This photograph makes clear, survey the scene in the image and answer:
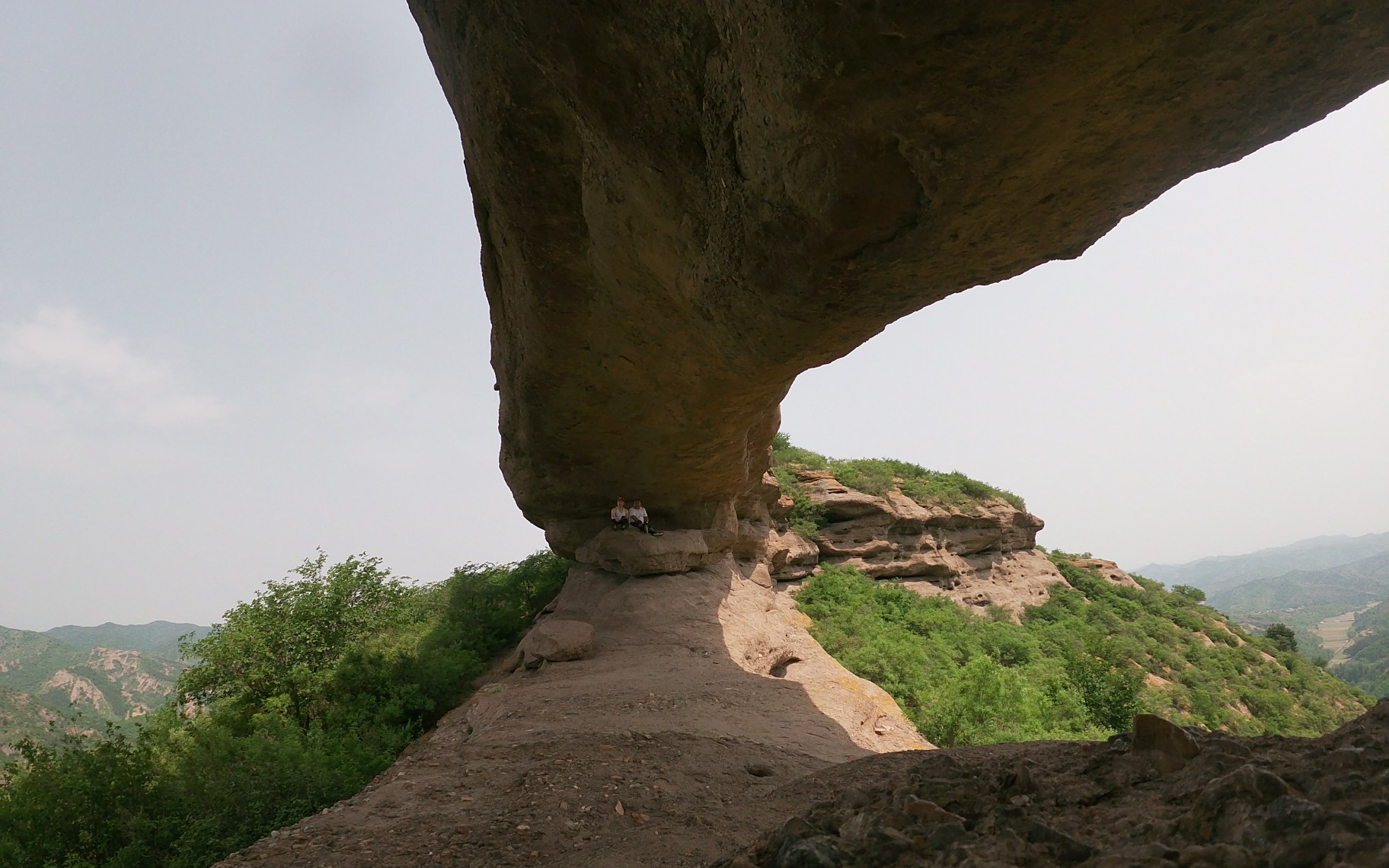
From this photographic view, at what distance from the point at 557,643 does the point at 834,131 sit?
271 inches

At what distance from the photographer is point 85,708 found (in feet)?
139

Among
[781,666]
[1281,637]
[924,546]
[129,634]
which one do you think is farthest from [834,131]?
[129,634]

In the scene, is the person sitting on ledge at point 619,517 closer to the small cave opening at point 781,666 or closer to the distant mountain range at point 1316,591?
the small cave opening at point 781,666

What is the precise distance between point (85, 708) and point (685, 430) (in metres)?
58.0

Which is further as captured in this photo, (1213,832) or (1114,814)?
(1114,814)

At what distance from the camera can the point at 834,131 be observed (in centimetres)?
271

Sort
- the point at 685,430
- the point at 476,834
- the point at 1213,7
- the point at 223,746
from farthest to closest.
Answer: the point at 685,430 < the point at 223,746 < the point at 476,834 < the point at 1213,7

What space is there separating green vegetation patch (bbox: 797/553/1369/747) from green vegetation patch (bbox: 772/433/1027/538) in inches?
83.5

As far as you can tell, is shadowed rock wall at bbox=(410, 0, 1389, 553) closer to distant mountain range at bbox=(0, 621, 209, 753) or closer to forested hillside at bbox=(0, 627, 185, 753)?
distant mountain range at bbox=(0, 621, 209, 753)

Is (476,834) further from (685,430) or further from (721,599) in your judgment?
(721,599)

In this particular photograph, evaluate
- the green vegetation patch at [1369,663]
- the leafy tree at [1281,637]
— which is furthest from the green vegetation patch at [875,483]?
the green vegetation patch at [1369,663]

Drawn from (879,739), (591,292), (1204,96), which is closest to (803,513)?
(879,739)

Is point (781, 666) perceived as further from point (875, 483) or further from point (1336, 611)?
point (1336, 611)

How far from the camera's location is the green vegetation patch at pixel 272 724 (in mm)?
4594
